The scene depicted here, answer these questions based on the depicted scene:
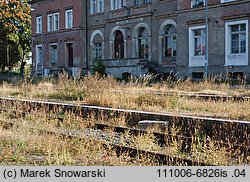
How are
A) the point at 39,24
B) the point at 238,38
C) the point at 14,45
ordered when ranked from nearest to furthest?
the point at 238,38
the point at 39,24
the point at 14,45

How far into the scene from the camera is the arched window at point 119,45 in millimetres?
40031

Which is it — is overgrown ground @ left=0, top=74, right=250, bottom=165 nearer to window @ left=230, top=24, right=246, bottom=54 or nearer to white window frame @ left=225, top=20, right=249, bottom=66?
white window frame @ left=225, top=20, right=249, bottom=66

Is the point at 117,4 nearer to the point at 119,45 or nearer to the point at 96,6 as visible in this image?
the point at 96,6

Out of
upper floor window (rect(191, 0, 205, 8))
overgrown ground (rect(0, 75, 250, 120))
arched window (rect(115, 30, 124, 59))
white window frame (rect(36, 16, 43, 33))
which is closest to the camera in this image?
overgrown ground (rect(0, 75, 250, 120))

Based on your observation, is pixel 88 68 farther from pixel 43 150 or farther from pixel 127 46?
pixel 43 150

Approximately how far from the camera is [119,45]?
40.4 metres

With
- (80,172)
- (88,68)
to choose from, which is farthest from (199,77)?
(80,172)

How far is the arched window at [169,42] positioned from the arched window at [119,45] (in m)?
5.98

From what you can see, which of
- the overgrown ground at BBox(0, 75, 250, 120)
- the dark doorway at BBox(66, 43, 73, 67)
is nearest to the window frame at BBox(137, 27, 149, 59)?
the dark doorway at BBox(66, 43, 73, 67)

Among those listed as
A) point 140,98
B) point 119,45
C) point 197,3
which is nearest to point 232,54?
point 197,3

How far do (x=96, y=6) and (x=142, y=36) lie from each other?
846 centimetres

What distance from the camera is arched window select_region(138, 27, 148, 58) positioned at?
37219mm

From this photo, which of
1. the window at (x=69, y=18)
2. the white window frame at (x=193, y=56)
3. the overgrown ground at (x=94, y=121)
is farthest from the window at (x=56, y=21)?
the overgrown ground at (x=94, y=121)

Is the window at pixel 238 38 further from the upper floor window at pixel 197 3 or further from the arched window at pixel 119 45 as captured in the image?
the arched window at pixel 119 45
